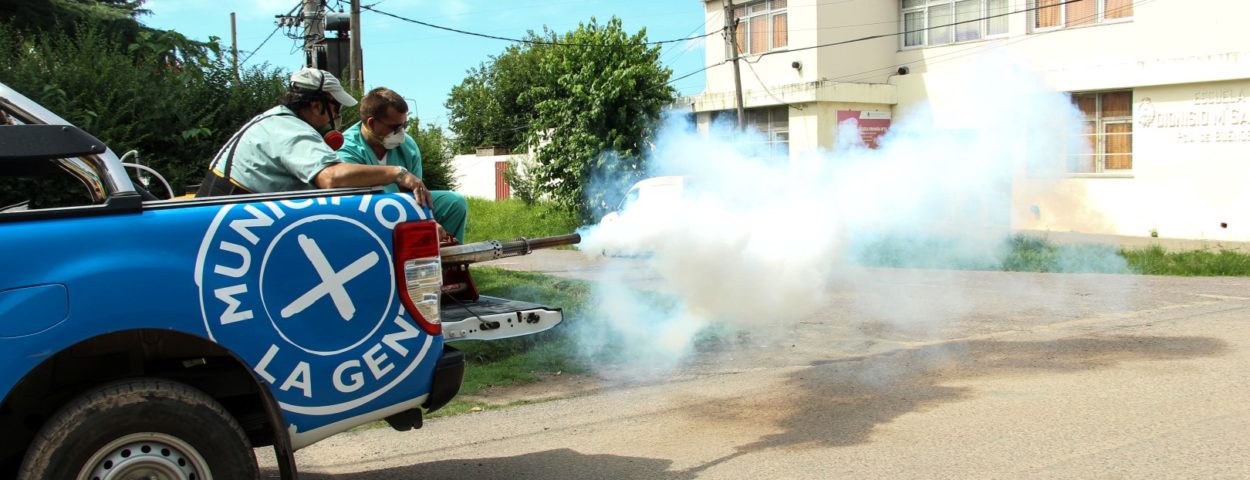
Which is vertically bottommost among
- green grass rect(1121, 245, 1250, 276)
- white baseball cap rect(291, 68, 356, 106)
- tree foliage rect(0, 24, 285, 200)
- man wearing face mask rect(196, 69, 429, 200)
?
green grass rect(1121, 245, 1250, 276)

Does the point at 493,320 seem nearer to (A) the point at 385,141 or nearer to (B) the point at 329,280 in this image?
(B) the point at 329,280

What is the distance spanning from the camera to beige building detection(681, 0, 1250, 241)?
741 inches

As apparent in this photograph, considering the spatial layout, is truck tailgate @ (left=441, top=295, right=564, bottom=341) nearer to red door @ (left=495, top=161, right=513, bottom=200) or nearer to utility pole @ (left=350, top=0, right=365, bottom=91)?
utility pole @ (left=350, top=0, right=365, bottom=91)

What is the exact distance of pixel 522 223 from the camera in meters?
25.0

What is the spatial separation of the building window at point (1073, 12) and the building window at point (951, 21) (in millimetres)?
741

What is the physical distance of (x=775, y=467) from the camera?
16.9 ft

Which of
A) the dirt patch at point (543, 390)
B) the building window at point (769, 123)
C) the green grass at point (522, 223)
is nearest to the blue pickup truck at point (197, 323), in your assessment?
the dirt patch at point (543, 390)

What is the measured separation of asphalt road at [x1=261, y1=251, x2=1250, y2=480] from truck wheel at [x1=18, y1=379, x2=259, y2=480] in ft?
5.61

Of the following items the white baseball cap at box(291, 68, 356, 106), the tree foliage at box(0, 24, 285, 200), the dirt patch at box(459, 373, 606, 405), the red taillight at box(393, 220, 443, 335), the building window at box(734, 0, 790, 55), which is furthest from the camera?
the building window at box(734, 0, 790, 55)

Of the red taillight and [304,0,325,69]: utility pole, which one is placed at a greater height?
[304,0,325,69]: utility pole

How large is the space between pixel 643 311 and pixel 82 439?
6.15 meters

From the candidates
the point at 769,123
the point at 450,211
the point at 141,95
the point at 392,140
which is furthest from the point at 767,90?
the point at 450,211

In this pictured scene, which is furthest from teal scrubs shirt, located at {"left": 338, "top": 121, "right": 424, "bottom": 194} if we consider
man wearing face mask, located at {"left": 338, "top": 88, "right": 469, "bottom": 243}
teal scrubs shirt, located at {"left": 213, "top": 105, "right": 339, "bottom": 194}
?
Result: teal scrubs shirt, located at {"left": 213, "top": 105, "right": 339, "bottom": 194}

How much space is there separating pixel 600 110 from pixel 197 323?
18.6 metres
